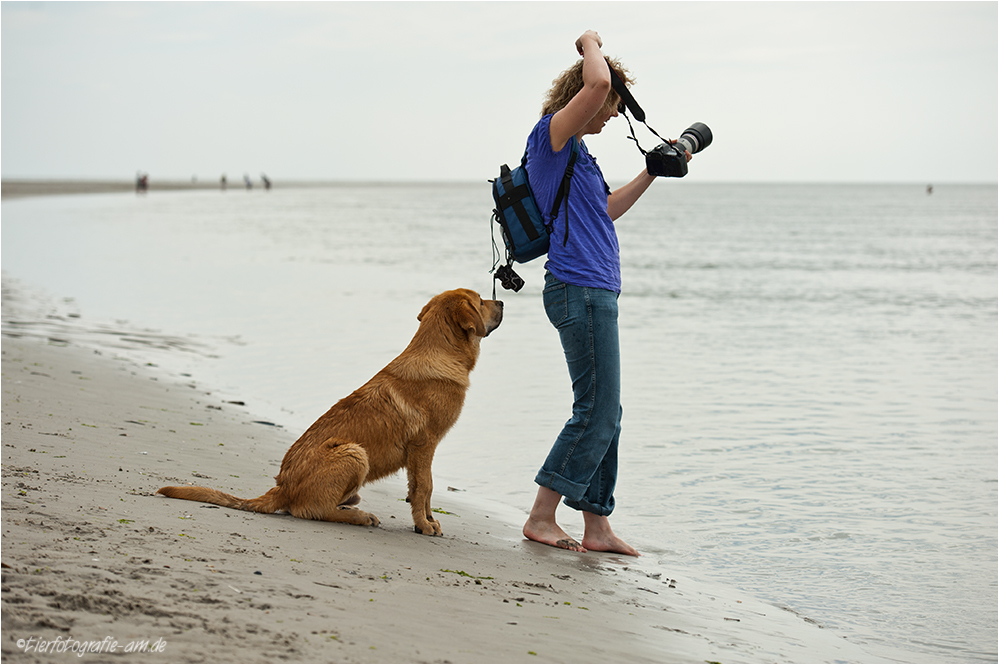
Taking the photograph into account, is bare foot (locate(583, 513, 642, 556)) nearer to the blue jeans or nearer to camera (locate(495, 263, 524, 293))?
the blue jeans

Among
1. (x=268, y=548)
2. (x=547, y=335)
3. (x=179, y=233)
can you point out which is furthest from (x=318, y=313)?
(x=179, y=233)

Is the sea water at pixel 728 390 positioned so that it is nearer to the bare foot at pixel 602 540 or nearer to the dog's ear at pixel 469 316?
the bare foot at pixel 602 540

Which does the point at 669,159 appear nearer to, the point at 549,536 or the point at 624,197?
the point at 624,197

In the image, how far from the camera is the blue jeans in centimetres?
437

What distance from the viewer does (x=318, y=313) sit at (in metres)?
15.1

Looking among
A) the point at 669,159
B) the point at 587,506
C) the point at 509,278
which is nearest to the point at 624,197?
the point at 669,159

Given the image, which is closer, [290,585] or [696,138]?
[290,585]

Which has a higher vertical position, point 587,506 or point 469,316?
point 469,316

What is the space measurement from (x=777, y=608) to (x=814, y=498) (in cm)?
195

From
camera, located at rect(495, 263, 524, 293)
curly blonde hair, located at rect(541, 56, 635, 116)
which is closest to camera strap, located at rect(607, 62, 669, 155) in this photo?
curly blonde hair, located at rect(541, 56, 635, 116)

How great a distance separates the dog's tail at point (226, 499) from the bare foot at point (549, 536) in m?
Result: 1.41

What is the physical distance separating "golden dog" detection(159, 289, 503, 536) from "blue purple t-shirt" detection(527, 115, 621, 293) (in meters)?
0.61

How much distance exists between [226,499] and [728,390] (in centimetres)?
663

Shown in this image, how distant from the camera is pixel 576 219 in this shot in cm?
436
